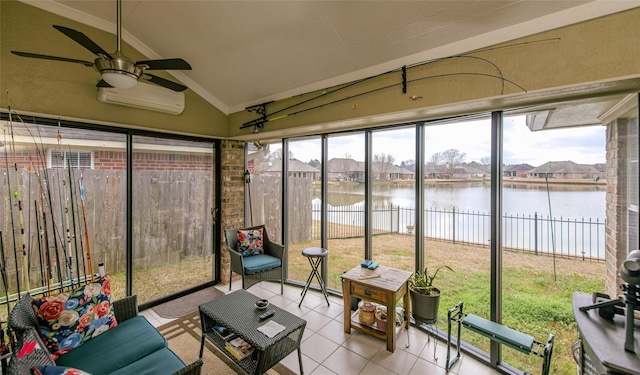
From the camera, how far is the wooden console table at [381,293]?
7.87 ft

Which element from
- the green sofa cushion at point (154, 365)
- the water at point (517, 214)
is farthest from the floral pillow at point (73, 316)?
the water at point (517, 214)

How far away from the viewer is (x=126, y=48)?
9.15 ft

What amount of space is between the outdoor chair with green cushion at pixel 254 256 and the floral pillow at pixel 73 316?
141 centimetres

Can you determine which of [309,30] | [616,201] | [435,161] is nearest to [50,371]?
[309,30]

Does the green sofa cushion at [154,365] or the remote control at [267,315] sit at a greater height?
the remote control at [267,315]

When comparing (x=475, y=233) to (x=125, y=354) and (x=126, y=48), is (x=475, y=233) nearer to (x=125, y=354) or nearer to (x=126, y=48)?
(x=125, y=354)

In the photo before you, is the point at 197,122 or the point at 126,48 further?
the point at 197,122

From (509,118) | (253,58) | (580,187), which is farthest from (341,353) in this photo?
(253,58)

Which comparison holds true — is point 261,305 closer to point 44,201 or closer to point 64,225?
point 64,225

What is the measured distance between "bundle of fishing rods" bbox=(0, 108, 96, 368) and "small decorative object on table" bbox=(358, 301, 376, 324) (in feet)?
8.83

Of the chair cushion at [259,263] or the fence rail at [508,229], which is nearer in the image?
the fence rail at [508,229]

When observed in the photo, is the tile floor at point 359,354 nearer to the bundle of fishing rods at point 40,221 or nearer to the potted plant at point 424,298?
the potted plant at point 424,298

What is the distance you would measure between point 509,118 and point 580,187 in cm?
78

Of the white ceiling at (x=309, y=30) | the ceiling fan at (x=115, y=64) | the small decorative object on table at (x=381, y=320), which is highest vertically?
the white ceiling at (x=309, y=30)
